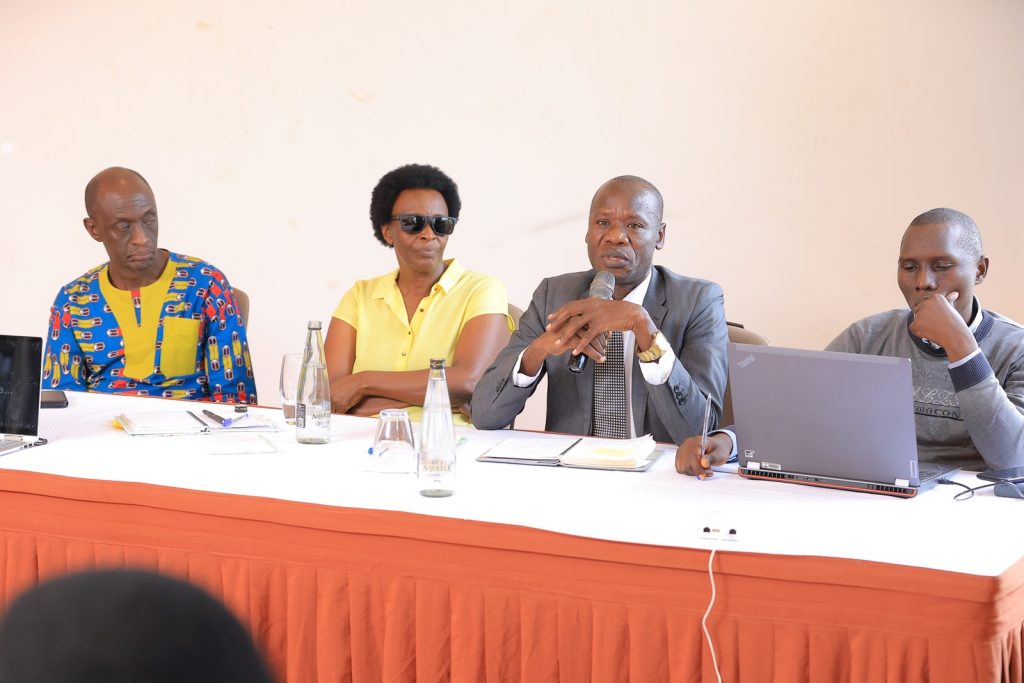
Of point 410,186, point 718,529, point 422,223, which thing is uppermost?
point 410,186

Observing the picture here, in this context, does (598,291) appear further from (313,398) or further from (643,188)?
(313,398)

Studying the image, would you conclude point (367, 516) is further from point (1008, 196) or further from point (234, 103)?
point (234, 103)

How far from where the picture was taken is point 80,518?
220 cm

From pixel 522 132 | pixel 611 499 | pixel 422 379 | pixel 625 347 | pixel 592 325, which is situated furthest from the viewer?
pixel 522 132

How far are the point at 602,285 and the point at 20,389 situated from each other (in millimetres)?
1458

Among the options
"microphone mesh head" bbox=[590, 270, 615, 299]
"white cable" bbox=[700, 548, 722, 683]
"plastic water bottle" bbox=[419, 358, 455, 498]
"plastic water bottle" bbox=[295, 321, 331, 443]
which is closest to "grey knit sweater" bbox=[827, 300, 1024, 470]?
"microphone mesh head" bbox=[590, 270, 615, 299]

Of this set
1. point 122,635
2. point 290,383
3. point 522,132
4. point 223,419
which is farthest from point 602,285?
point 122,635

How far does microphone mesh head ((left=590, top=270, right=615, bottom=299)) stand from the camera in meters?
2.74

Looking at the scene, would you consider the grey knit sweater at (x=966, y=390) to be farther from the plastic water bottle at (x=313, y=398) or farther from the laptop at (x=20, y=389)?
the laptop at (x=20, y=389)

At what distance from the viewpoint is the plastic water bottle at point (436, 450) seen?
6.82 feet

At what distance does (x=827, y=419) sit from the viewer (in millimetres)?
2029

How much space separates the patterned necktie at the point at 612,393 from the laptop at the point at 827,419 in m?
0.71

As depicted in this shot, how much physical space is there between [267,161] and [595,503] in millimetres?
3596

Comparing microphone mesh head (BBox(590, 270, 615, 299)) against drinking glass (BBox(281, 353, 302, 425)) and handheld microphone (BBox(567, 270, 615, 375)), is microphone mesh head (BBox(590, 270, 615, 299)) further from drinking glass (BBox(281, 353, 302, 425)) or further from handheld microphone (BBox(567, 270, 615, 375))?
drinking glass (BBox(281, 353, 302, 425))
